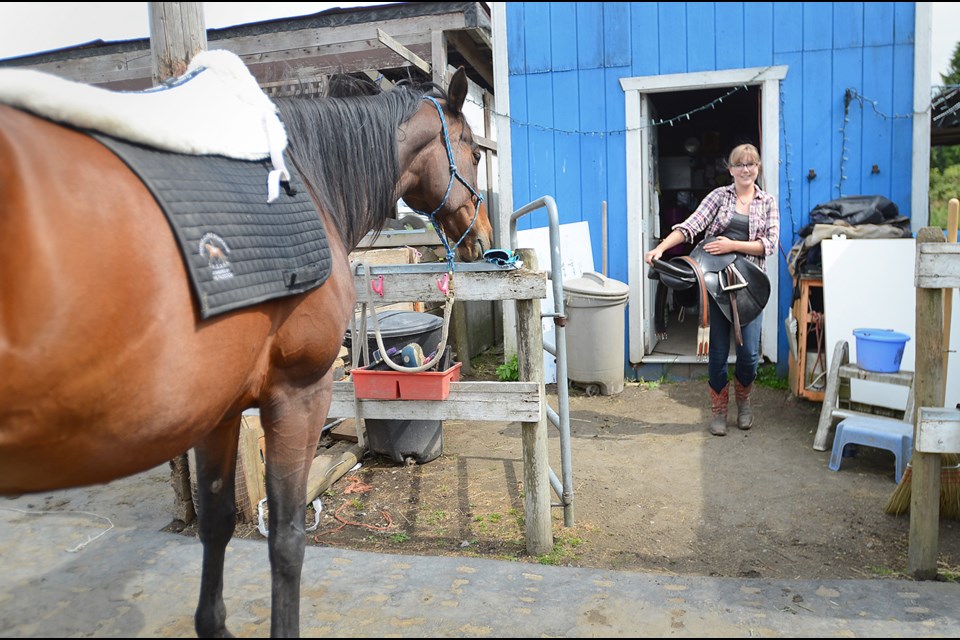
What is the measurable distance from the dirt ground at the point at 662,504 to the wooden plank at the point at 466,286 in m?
1.11

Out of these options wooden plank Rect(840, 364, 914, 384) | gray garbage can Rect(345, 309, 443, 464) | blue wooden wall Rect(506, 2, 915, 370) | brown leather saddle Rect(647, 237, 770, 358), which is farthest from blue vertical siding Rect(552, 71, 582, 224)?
wooden plank Rect(840, 364, 914, 384)

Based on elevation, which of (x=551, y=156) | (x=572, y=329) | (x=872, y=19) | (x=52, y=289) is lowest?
(x=572, y=329)

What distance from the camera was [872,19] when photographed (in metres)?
5.30

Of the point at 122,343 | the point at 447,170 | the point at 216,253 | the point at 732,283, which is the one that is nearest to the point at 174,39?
the point at 447,170

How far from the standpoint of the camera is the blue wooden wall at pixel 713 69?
5352 millimetres

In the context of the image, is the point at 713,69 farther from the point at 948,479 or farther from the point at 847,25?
the point at 948,479

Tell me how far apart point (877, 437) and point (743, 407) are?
1.01 meters

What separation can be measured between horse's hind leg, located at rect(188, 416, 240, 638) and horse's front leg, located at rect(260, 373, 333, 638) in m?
0.24

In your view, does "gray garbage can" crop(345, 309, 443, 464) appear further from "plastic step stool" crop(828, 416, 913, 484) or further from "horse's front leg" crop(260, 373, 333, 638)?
"plastic step stool" crop(828, 416, 913, 484)

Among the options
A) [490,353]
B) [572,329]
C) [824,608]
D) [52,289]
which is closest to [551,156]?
[572,329]

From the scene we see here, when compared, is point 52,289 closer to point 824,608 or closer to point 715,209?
point 824,608

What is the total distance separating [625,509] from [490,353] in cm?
424

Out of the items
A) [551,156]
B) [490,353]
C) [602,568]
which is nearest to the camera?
[602,568]

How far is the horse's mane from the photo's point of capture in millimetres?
2105
